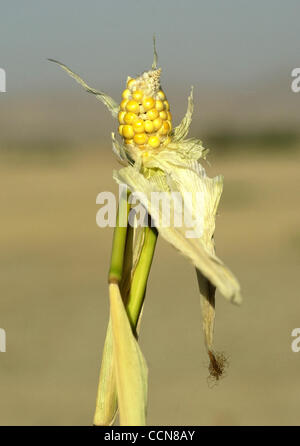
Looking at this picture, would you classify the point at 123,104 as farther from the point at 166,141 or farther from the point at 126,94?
the point at 166,141

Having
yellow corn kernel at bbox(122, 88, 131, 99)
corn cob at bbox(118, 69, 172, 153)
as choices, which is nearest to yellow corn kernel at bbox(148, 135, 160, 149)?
corn cob at bbox(118, 69, 172, 153)

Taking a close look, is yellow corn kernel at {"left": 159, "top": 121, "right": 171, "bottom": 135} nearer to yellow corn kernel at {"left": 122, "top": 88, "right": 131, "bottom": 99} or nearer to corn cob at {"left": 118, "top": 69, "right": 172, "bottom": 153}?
corn cob at {"left": 118, "top": 69, "right": 172, "bottom": 153}

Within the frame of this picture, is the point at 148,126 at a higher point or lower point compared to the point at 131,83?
lower

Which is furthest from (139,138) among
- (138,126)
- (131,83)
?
(131,83)

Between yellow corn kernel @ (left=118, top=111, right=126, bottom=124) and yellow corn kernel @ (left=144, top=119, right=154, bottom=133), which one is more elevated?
yellow corn kernel @ (left=118, top=111, right=126, bottom=124)

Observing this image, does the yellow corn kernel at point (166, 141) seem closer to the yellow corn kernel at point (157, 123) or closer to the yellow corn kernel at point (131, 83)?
the yellow corn kernel at point (157, 123)

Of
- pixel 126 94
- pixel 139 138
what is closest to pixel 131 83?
pixel 126 94

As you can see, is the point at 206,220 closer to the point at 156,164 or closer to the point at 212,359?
the point at 156,164

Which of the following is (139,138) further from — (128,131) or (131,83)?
(131,83)
